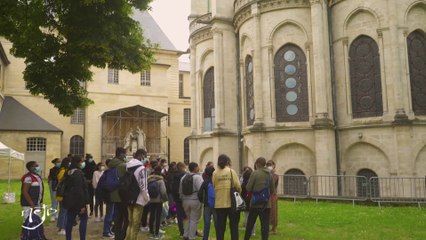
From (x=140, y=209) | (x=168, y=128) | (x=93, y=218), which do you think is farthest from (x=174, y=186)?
(x=168, y=128)

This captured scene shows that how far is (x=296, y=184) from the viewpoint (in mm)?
21000

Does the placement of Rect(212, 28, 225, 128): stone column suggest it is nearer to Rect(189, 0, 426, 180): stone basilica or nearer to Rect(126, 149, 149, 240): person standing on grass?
Rect(189, 0, 426, 180): stone basilica

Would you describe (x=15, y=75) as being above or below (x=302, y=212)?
above

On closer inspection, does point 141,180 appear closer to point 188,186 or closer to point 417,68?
point 188,186

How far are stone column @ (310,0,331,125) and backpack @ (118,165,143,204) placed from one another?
13770 millimetres

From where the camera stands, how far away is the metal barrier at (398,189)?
16.8 m

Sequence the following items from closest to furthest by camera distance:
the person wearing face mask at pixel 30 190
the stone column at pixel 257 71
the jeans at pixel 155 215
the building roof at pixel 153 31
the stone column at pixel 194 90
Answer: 1. the person wearing face mask at pixel 30 190
2. the jeans at pixel 155 215
3. the stone column at pixel 257 71
4. the stone column at pixel 194 90
5. the building roof at pixel 153 31

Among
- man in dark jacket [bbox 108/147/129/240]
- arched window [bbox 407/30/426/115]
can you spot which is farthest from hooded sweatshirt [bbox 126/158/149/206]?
arched window [bbox 407/30/426/115]

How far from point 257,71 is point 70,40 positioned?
12539mm

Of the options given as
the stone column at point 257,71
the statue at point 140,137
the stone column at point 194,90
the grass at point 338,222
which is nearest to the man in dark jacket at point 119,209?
the grass at point 338,222

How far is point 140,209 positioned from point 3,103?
36200 mm

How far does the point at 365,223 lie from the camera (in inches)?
480

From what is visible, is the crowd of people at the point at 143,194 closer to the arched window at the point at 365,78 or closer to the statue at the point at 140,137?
the arched window at the point at 365,78

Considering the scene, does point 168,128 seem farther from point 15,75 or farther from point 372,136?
point 372,136
